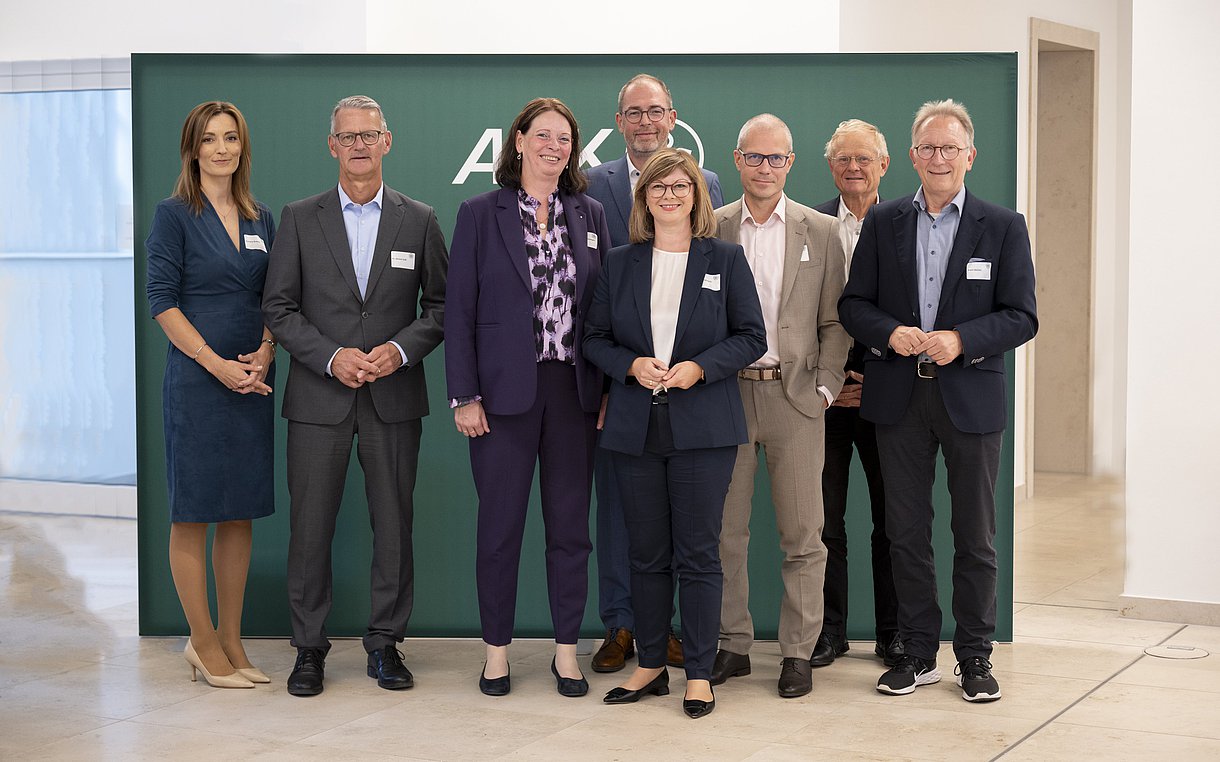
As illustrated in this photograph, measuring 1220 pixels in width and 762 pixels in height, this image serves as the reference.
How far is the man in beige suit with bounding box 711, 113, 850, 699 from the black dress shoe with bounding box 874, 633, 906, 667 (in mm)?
297

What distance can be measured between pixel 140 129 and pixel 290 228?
99 centimetres

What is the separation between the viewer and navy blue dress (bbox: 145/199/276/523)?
4.05 m

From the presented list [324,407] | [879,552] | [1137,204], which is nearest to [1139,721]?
[879,552]

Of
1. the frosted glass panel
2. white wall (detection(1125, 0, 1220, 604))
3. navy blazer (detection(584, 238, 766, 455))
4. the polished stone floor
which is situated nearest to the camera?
the polished stone floor

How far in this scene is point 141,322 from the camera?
4.72 meters

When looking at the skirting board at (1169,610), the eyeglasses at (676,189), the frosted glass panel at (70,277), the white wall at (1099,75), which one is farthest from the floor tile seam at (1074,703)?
the frosted glass panel at (70,277)

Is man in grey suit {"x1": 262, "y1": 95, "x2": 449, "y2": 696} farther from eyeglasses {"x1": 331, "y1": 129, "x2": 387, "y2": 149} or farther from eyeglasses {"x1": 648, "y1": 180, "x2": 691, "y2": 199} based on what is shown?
eyeglasses {"x1": 648, "y1": 180, "x2": 691, "y2": 199}

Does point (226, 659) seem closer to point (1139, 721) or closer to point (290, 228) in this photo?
point (290, 228)

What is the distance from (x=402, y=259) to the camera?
163 inches

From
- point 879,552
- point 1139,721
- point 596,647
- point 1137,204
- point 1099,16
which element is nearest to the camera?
point 1139,721

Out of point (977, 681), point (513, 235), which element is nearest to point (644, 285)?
point (513, 235)

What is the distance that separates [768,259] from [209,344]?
5.79 feet

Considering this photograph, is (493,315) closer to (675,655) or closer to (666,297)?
(666,297)

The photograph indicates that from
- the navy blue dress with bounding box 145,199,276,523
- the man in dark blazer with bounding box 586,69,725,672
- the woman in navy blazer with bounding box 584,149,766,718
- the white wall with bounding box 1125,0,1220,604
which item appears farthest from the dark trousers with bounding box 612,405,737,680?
the white wall with bounding box 1125,0,1220,604
